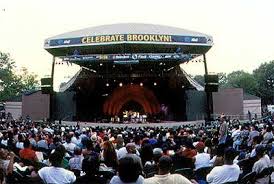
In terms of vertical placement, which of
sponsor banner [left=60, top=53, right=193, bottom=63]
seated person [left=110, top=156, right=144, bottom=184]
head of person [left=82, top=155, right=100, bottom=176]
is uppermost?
sponsor banner [left=60, top=53, right=193, bottom=63]

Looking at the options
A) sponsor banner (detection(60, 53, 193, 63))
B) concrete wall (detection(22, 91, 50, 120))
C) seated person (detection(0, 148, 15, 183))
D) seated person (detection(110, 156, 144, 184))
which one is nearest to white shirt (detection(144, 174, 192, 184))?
seated person (detection(110, 156, 144, 184))

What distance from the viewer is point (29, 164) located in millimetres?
9641

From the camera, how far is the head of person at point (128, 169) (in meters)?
4.49

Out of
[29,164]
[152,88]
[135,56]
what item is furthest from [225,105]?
[29,164]

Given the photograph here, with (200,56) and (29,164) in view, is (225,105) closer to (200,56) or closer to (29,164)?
(200,56)

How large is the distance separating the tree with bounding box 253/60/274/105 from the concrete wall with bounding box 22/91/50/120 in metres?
48.2

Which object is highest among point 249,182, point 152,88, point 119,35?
point 119,35

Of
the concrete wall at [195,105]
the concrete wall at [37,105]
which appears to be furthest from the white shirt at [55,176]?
Answer: the concrete wall at [37,105]

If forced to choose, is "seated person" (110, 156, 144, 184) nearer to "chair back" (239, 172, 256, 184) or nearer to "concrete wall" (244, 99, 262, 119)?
"chair back" (239, 172, 256, 184)

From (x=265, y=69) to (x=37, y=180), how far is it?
3610 inches

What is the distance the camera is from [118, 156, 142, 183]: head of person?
14.7 ft

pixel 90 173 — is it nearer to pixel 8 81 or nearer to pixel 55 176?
pixel 55 176

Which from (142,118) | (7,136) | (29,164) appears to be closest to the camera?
(29,164)

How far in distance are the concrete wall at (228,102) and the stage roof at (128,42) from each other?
10582 mm
